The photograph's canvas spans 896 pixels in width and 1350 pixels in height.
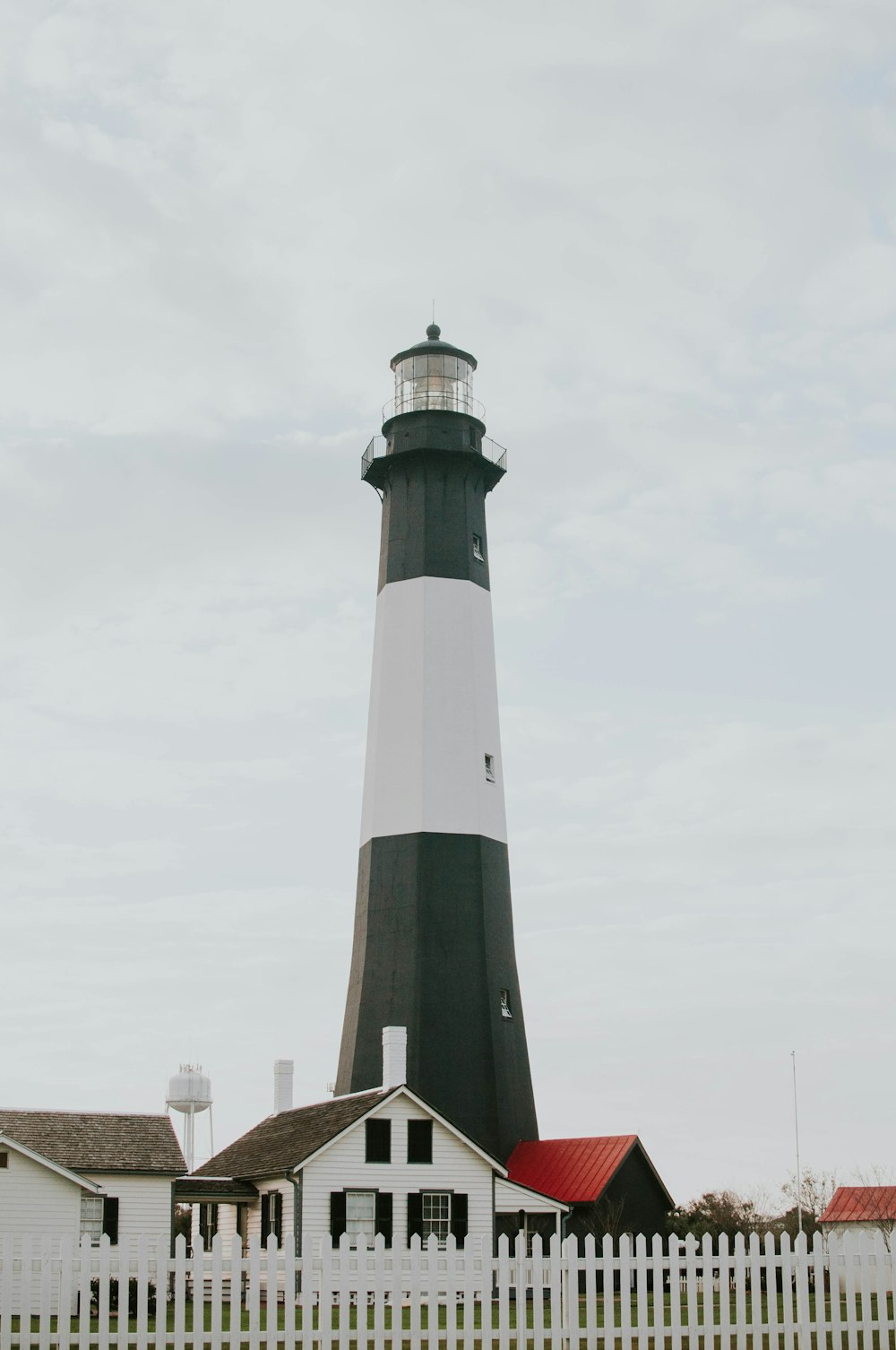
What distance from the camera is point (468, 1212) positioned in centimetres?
2992

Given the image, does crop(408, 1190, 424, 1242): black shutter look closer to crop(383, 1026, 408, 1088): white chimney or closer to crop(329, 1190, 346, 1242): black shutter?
crop(329, 1190, 346, 1242): black shutter

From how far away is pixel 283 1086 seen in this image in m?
36.6

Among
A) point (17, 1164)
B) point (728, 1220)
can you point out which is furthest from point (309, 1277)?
point (728, 1220)

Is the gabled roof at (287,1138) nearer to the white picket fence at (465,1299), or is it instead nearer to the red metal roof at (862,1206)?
the white picket fence at (465,1299)

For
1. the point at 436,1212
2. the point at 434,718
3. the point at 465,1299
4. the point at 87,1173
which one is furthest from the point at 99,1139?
the point at 465,1299

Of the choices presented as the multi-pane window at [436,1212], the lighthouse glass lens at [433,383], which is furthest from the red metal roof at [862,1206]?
the lighthouse glass lens at [433,383]

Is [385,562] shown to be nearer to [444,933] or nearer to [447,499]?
[447,499]

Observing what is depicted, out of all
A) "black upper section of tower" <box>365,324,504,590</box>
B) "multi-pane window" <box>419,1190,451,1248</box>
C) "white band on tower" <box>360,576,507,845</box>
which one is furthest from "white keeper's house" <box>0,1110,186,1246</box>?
"black upper section of tower" <box>365,324,504,590</box>

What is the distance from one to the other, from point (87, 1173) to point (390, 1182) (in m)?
5.53

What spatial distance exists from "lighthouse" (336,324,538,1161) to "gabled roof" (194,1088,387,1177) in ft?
5.21

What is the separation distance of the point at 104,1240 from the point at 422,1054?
17.1m

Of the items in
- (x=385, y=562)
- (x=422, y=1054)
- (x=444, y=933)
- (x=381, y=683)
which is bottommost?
(x=422, y=1054)

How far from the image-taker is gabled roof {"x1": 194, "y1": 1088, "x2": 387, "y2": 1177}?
2994 cm

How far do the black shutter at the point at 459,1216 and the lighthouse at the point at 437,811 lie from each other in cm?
343
